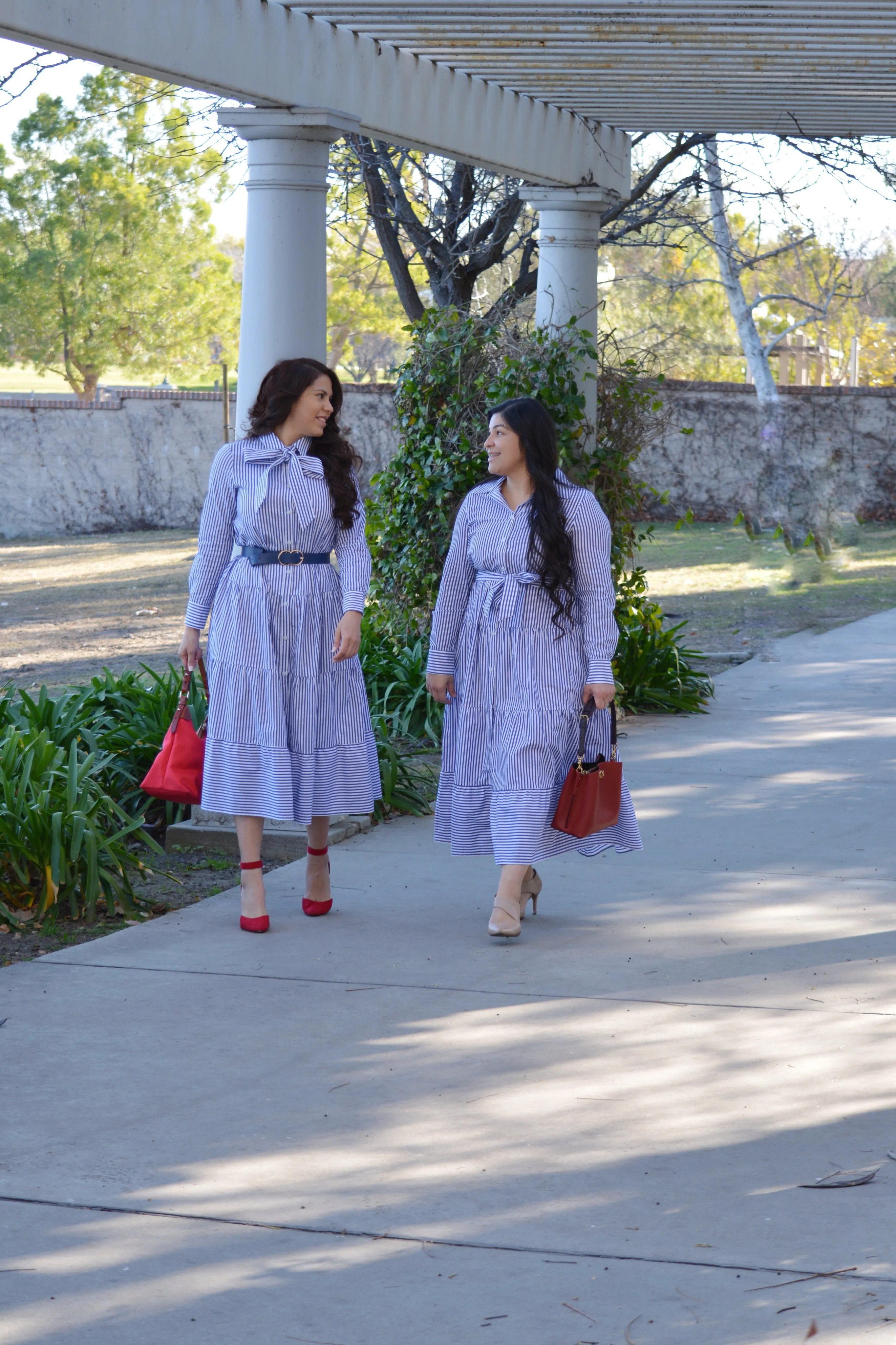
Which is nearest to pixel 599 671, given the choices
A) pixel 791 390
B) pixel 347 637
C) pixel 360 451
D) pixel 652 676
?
pixel 347 637

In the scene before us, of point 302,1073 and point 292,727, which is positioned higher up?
point 292,727

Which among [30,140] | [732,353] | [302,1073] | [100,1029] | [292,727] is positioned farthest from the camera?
[732,353]

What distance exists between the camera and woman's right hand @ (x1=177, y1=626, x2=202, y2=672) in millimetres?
5281

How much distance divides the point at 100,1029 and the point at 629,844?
1.90 m

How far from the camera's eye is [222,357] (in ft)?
145

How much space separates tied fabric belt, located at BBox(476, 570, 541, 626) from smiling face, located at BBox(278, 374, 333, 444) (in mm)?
761

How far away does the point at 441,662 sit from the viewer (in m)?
5.38

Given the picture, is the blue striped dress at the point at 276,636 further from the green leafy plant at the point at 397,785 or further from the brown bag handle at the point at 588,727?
the green leafy plant at the point at 397,785

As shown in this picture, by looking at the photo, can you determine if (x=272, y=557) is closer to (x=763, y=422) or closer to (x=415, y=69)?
(x=415, y=69)

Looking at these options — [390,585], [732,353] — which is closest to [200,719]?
[390,585]

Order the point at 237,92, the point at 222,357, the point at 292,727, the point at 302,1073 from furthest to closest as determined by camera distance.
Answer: the point at 222,357 < the point at 237,92 < the point at 292,727 < the point at 302,1073

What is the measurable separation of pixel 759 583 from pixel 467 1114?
530 inches

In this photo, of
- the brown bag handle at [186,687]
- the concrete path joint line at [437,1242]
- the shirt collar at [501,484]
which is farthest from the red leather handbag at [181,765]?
the concrete path joint line at [437,1242]

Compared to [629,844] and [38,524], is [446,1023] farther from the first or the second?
[38,524]
